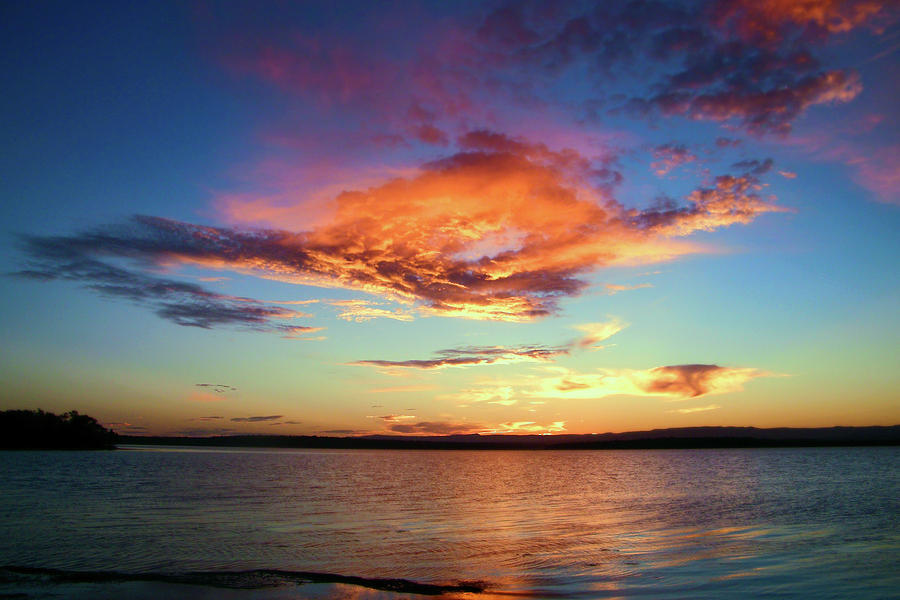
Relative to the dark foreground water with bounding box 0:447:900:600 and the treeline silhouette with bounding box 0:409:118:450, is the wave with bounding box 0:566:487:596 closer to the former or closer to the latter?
the dark foreground water with bounding box 0:447:900:600

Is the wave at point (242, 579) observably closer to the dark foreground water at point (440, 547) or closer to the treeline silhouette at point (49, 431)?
the dark foreground water at point (440, 547)

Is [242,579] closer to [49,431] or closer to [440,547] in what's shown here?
[440,547]

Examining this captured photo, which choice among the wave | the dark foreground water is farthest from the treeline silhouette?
the wave

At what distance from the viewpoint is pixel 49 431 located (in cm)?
15725

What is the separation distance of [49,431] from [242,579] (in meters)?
177

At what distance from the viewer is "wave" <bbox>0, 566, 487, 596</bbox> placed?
17297mm

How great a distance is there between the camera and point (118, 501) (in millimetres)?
39844

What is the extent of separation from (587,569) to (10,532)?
2643 cm

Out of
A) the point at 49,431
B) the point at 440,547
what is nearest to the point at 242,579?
the point at 440,547

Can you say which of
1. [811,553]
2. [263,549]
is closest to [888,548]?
[811,553]

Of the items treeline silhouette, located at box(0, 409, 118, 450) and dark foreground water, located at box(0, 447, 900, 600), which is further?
treeline silhouette, located at box(0, 409, 118, 450)

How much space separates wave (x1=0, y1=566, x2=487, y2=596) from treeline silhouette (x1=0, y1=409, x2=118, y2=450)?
545 feet

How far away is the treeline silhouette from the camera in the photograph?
14988 centimetres

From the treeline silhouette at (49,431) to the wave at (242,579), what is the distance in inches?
6544
